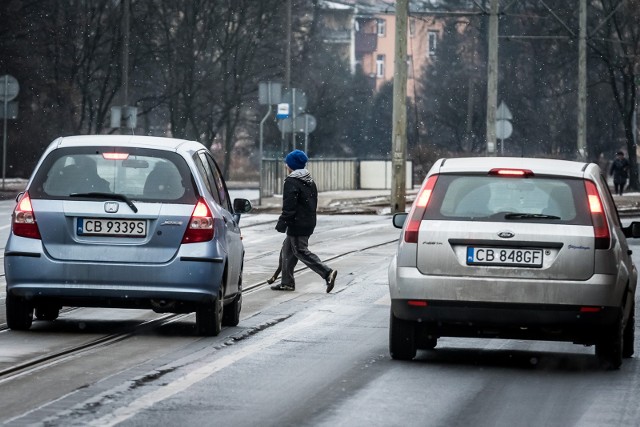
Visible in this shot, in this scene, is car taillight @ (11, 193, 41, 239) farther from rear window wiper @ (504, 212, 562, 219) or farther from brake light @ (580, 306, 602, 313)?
brake light @ (580, 306, 602, 313)

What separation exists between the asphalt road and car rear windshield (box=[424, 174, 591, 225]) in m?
0.99

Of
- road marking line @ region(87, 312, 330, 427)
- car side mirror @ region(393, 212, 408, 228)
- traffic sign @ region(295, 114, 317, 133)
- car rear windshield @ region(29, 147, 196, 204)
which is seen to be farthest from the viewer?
traffic sign @ region(295, 114, 317, 133)

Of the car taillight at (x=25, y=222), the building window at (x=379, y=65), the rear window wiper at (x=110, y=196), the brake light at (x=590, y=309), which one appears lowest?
the building window at (x=379, y=65)

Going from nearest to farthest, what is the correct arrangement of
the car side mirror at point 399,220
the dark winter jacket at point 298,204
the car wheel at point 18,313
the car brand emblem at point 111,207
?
the car side mirror at point 399,220, the car brand emblem at point 111,207, the car wheel at point 18,313, the dark winter jacket at point 298,204

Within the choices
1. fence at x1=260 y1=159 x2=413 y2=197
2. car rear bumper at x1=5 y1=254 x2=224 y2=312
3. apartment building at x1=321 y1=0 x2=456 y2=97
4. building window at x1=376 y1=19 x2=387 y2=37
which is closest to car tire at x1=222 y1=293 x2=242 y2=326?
car rear bumper at x1=5 y1=254 x2=224 y2=312

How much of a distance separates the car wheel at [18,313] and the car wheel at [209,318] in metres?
1.25

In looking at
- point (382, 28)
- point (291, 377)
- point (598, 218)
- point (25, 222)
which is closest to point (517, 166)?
point (598, 218)

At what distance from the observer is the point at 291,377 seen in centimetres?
1066

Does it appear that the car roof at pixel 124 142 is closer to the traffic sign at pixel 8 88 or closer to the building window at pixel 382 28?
the traffic sign at pixel 8 88

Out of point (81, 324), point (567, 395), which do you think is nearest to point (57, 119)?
point (81, 324)

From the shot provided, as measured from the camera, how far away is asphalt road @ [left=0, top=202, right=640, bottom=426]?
899 cm

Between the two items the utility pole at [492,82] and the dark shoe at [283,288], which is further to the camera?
the utility pole at [492,82]

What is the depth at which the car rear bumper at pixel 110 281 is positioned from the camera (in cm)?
1275

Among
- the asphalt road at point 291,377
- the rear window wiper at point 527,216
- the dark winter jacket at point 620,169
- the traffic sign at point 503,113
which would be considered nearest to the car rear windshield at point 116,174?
the asphalt road at point 291,377
